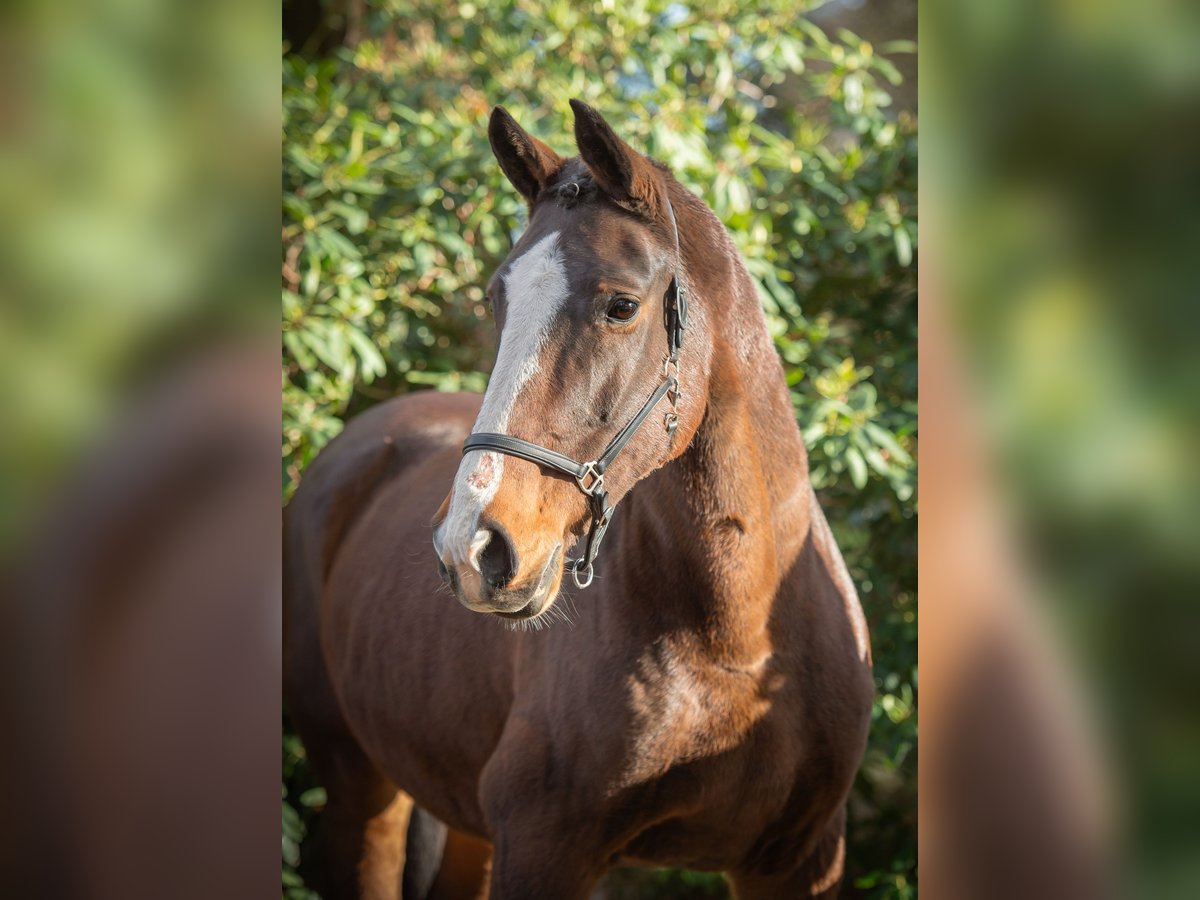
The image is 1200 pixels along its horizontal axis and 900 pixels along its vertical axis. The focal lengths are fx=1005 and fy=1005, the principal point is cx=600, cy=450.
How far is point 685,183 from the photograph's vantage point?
2.48m

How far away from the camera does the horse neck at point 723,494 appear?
4.35ft

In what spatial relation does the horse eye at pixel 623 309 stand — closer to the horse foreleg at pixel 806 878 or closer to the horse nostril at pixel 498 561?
the horse nostril at pixel 498 561

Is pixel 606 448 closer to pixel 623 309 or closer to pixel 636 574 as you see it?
pixel 623 309

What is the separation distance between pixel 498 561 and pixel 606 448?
199mm

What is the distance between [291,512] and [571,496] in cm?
145

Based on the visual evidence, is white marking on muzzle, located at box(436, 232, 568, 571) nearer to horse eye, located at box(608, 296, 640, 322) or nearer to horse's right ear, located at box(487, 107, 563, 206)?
horse eye, located at box(608, 296, 640, 322)

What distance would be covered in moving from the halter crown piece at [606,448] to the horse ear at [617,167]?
0.04 metres
